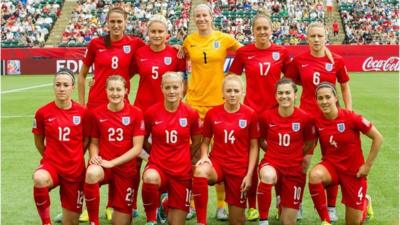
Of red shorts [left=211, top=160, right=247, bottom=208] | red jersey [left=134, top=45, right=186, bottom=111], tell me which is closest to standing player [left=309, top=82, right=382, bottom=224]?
red shorts [left=211, top=160, right=247, bottom=208]

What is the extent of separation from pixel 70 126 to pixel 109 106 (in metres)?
0.40

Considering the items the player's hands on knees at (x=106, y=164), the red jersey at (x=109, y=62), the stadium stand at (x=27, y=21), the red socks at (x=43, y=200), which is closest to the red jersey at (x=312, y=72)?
the red jersey at (x=109, y=62)

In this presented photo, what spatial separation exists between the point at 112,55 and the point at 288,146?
2.06 meters

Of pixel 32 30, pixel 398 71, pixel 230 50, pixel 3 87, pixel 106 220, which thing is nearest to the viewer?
pixel 106 220

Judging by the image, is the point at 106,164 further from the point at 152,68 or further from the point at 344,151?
the point at 344,151

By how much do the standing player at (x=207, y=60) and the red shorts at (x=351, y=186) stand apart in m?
1.49

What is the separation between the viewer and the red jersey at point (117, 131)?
5707mm

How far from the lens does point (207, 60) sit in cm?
659


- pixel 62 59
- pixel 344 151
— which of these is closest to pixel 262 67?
pixel 344 151

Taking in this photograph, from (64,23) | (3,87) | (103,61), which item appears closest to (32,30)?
(64,23)

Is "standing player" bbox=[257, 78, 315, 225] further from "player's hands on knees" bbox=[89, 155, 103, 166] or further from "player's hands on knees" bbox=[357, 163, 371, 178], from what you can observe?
"player's hands on knees" bbox=[89, 155, 103, 166]

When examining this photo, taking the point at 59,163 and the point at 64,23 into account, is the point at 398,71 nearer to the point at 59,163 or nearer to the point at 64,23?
the point at 64,23

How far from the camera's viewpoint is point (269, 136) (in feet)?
19.1

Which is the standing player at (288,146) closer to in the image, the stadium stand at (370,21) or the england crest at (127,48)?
the england crest at (127,48)
